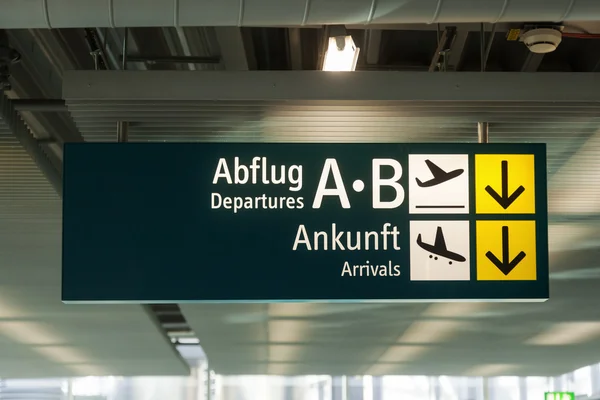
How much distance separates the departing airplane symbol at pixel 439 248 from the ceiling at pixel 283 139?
79 centimetres

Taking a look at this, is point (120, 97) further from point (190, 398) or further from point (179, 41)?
point (190, 398)

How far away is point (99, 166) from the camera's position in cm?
469

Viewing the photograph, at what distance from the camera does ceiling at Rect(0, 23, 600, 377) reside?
17.2ft

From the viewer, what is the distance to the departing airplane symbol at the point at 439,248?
4578 millimetres

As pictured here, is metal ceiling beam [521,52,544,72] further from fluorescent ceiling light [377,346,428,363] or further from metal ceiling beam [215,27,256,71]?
fluorescent ceiling light [377,346,428,363]

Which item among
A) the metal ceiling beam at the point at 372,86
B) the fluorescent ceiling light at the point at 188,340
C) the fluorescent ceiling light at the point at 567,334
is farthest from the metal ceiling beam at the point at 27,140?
the fluorescent ceiling light at the point at 188,340

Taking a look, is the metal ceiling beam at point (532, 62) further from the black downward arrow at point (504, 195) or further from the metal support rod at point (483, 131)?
the black downward arrow at point (504, 195)

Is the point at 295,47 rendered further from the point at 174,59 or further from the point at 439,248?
the point at 439,248

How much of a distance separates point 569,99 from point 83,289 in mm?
2534

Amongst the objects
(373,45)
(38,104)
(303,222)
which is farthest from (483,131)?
(38,104)

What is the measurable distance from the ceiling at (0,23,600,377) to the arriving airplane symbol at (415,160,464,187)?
49 centimetres

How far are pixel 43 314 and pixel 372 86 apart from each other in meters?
7.76

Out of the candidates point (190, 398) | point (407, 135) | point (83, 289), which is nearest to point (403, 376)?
point (190, 398)

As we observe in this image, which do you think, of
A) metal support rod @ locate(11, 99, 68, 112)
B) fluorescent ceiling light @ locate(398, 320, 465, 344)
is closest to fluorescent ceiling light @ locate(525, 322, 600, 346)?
fluorescent ceiling light @ locate(398, 320, 465, 344)
